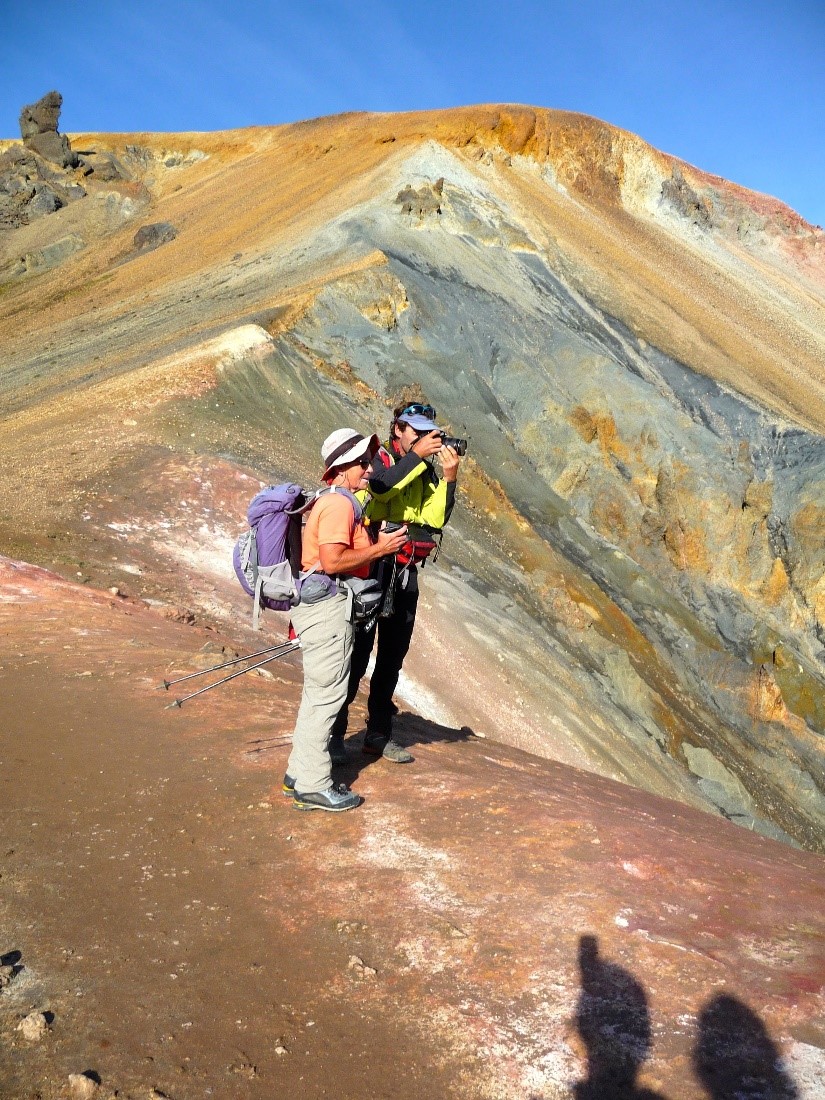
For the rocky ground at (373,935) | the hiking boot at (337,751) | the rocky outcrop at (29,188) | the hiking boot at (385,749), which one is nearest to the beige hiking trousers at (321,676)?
the rocky ground at (373,935)

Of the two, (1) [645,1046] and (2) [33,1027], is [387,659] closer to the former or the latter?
(1) [645,1046]

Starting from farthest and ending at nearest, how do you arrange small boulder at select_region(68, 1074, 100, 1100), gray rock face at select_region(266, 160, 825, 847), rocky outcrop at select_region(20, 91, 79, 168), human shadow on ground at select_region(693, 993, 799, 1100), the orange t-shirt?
rocky outcrop at select_region(20, 91, 79, 168) → gray rock face at select_region(266, 160, 825, 847) → the orange t-shirt → human shadow on ground at select_region(693, 993, 799, 1100) → small boulder at select_region(68, 1074, 100, 1100)

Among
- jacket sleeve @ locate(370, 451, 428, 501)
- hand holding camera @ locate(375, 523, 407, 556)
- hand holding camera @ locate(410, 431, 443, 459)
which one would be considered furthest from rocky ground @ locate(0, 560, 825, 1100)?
hand holding camera @ locate(410, 431, 443, 459)

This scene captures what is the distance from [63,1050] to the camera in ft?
8.35

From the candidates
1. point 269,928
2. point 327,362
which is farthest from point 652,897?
point 327,362

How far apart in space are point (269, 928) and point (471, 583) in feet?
35.1

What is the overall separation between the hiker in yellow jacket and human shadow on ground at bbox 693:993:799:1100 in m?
2.43

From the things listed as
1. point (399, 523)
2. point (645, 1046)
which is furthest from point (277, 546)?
point (645, 1046)

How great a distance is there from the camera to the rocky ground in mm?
2611

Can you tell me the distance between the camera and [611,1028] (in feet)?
9.23

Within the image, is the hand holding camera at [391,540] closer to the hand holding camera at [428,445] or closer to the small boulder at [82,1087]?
the hand holding camera at [428,445]

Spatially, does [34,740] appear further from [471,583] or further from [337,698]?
[471,583]

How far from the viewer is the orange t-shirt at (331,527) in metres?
4.09

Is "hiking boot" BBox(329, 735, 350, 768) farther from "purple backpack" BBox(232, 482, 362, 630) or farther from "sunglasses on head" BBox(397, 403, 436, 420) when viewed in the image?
"sunglasses on head" BBox(397, 403, 436, 420)
